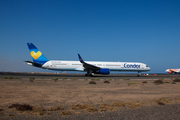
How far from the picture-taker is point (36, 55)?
3331 centimetres

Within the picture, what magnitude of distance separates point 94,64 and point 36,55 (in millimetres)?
13393

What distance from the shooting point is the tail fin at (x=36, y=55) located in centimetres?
3303

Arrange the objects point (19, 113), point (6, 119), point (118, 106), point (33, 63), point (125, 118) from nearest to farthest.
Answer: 1. point (6, 119)
2. point (125, 118)
3. point (19, 113)
4. point (118, 106)
5. point (33, 63)

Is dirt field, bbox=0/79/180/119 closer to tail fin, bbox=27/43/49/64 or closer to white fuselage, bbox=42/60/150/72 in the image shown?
white fuselage, bbox=42/60/150/72

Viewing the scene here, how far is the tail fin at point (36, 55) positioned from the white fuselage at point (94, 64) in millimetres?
1411

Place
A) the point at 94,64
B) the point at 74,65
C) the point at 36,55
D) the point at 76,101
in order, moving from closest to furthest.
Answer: the point at 76,101
the point at 74,65
the point at 36,55
the point at 94,64

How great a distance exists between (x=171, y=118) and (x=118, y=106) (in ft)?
7.40

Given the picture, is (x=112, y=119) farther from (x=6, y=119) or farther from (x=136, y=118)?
(x=6, y=119)

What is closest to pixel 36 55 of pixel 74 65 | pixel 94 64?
pixel 74 65

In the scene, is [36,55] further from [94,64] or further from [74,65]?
[94,64]

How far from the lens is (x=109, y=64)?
34.4 metres

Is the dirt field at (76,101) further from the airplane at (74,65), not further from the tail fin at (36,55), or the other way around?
the tail fin at (36,55)

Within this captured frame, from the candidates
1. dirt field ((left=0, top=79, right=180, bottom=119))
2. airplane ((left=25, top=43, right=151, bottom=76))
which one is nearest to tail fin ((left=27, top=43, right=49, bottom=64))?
airplane ((left=25, top=43, right=151, bottom=76))

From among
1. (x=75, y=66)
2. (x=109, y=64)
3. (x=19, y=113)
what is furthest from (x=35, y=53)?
(x=19, y=113)
